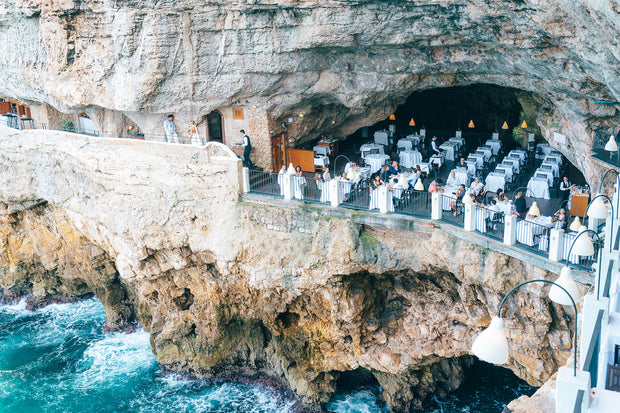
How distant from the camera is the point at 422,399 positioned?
758 inches

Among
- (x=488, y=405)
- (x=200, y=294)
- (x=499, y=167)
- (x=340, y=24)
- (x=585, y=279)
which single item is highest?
(x=340, y=24)

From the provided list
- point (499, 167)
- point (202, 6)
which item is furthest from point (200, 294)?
point (499, 167)

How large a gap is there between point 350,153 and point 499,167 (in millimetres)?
5629

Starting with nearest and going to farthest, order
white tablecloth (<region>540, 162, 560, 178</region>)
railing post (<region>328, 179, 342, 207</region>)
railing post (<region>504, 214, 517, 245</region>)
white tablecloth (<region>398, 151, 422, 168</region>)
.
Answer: railing post (<region>504, 214, 517, 245</region>) < railing post (<region>328, 179, 342, 207</region>) < white tablecloth (<region>540, 162, 560, 178</region>) < white tablecloth (<region>398, 151, 422, 168</region>)

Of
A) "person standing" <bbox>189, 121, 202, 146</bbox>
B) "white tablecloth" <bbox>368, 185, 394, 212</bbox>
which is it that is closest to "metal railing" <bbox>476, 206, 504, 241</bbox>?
"white tablecloth" <bbox>368, 185, 394, 212</bbox>

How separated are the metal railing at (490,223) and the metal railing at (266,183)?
18.8 feet

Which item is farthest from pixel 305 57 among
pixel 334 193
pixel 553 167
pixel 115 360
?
pixel 115 360

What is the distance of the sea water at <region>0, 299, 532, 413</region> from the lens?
19578 mm

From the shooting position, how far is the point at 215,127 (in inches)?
821

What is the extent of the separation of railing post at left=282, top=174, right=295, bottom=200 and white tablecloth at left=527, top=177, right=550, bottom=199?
6.53 m

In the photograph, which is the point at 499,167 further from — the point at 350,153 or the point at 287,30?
the point at 287,30

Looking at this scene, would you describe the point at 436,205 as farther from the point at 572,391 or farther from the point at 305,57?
the point at 572,391

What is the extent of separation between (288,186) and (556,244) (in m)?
7.38

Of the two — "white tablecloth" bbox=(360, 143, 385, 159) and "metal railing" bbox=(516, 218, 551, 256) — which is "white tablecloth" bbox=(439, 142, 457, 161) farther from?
"metal railing" bbox=(516, 218, 551, 256)
